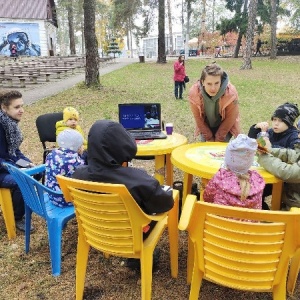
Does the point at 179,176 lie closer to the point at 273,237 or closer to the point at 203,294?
the point at 203,294

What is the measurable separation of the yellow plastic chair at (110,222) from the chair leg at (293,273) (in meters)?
1.04

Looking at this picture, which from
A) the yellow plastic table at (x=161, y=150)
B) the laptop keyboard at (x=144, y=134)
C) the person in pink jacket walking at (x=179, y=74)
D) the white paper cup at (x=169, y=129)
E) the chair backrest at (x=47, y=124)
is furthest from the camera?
→ the person in pink jacket walking at (x=179, y=74)

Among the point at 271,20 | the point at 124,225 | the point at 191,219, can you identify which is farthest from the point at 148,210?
the point at 271,20

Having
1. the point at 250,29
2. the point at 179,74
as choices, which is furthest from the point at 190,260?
the point at 250,29

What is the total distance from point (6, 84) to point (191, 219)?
1590 cm

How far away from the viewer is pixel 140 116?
163 inches

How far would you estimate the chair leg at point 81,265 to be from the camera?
8.30 feet

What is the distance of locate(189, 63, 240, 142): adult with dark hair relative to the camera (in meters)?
3.59

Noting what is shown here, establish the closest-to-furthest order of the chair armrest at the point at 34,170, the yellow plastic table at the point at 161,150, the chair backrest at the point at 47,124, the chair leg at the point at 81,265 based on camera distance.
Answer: the chair leg at the point at 81,265
the chair armrest at the point at 34,170
the yellow plastic table at the point at 161,150
the chair backrest at the point at 47,124

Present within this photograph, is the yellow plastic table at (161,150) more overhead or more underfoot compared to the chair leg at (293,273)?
more overhead

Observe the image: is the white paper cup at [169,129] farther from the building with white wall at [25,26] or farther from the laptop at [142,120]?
the building with white wall at [25,26]

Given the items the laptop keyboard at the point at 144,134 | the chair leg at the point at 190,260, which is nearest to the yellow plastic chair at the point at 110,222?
the chair leg at the point at 190,260

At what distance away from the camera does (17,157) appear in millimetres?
3840

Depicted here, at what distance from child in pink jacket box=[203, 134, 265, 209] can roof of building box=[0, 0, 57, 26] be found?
39391 millimetres
